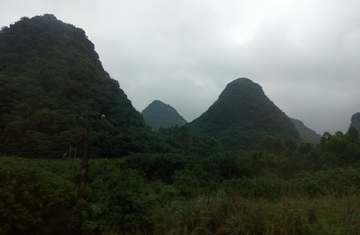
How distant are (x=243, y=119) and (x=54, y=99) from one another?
37429 mm

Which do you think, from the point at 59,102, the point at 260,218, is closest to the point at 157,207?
the point at 260,218

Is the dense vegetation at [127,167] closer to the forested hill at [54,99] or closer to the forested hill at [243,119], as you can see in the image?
the forested hill at [54,99]

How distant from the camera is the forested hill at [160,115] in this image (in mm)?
79250

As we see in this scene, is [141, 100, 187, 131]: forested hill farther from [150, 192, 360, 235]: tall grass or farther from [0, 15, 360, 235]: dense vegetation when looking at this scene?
[150, 192, 360, 235]: tall grass

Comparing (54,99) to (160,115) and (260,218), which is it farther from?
(160,115)

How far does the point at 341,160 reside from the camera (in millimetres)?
19734

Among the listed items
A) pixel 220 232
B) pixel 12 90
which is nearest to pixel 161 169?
pixel 220 232

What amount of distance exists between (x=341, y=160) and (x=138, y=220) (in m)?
18.4

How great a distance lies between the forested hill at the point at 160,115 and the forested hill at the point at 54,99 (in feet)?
138

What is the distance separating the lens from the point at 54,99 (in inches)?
984

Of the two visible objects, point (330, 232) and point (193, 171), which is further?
point (193, 171)

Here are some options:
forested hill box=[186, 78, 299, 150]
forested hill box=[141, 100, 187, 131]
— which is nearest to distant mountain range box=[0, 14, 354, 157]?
forested hill box=[186, 78, 299, 150]

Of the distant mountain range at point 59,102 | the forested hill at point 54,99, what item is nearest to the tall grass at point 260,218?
the distant mountain range at point 59,102

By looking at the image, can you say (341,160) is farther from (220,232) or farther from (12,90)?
(12,90)
